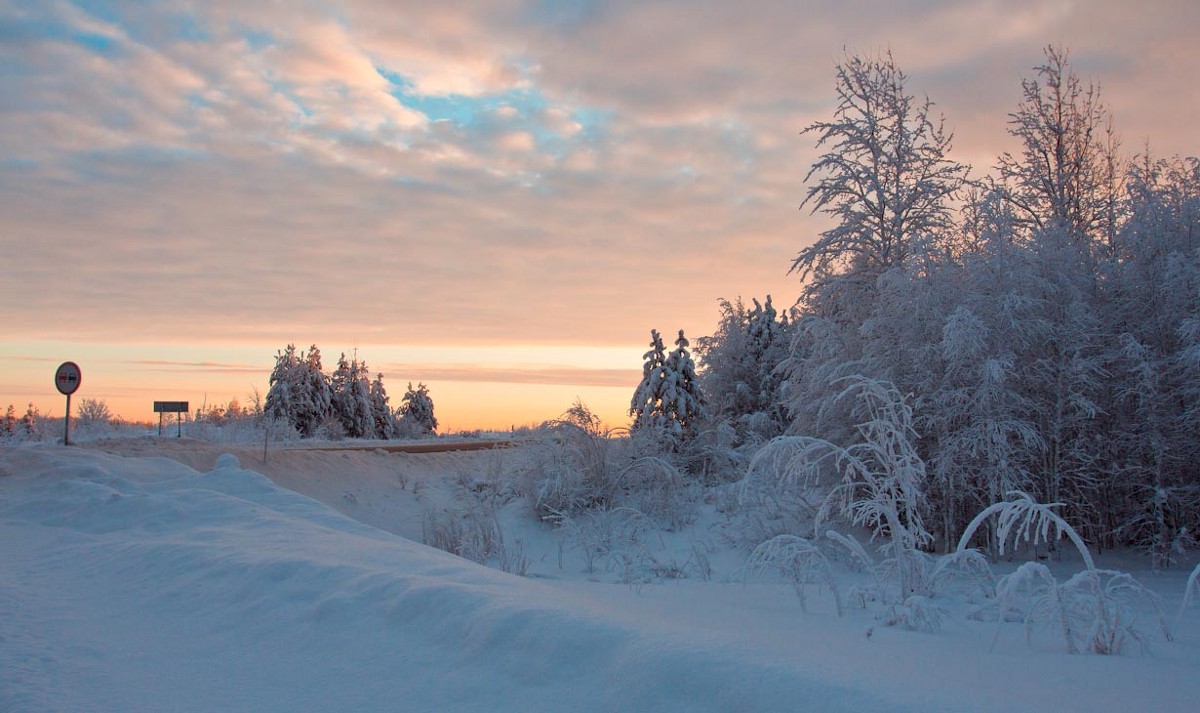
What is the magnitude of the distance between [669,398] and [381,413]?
47.2 metres

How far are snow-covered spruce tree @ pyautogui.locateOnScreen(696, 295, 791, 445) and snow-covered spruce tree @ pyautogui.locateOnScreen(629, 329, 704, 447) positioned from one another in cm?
585

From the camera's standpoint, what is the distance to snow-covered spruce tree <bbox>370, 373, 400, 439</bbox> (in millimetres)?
63531

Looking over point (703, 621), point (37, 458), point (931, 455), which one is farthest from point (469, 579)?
point (37, 458)

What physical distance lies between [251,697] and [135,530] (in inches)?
250

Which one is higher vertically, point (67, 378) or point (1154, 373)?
point (67, 378)

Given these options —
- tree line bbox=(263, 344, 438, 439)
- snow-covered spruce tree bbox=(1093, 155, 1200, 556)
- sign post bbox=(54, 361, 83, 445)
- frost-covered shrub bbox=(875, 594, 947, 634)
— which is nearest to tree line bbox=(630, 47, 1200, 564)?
snow-covered spruce tree bbox=(1093, 155, 1200, 556)

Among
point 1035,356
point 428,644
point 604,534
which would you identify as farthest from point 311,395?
point 428,644

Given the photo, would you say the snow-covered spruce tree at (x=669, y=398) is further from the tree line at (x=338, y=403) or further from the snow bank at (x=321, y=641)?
the tree line at (x=338, y=403)

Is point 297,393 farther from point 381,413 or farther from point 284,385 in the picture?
point 381,413

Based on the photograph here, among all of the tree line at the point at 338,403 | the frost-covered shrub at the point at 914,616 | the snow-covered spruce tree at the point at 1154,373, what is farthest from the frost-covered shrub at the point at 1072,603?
the tree line at the point at 338,403

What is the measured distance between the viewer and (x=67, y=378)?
1892 cm

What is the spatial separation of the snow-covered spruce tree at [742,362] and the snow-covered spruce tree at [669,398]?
585cm

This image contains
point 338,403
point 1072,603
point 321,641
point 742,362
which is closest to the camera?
point 321,641

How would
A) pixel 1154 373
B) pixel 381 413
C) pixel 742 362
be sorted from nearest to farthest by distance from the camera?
pixel 1154 373
pixel 742 362
pixel 381 413
